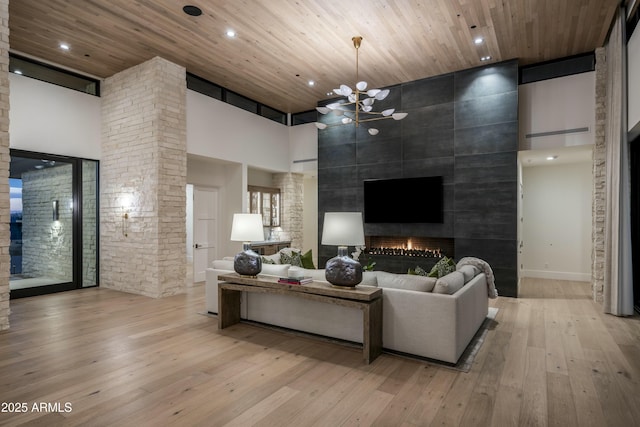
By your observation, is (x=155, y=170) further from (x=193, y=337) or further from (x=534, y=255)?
(x=534, y=255)

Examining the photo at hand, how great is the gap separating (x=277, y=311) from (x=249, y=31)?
3.82m

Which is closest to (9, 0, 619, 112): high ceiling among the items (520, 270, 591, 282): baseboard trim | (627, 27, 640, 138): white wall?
(627, 27, 640, 138): white wall

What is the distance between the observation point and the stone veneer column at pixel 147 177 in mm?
5754

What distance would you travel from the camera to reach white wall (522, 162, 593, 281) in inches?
287

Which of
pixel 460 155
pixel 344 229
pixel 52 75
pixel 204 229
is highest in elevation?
pixel 52 75

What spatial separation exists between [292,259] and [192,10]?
132 inches

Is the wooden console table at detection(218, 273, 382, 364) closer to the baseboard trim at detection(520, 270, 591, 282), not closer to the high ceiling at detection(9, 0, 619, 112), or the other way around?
the high ceiling at detection(9, 0, 619, 112)

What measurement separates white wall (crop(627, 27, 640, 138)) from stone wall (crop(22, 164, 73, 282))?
27.7 feet

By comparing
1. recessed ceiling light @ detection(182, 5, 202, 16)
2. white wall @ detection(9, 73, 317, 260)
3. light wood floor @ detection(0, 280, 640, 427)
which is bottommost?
light wood floor @ detection(0, 280, 640, 427)

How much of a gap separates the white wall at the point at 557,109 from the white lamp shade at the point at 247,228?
495 cm

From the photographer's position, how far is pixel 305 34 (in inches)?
199

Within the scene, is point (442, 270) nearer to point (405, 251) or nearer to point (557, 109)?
point (405, 251)

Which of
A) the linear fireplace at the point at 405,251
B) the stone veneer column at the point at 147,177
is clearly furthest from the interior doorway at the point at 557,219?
the stone veneer column at the point at 147,177

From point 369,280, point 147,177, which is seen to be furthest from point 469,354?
point 147,177
